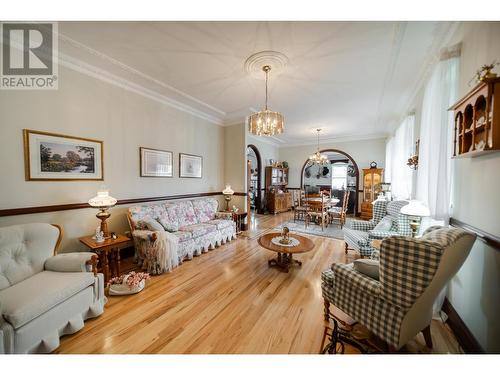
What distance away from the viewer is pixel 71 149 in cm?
257

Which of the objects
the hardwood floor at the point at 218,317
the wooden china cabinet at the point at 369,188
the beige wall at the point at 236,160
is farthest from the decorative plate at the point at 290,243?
the wooden china cabinet at the point at 369,188

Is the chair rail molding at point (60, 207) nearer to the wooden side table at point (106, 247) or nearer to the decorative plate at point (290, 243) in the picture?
the wooden side table at point (106, 247)

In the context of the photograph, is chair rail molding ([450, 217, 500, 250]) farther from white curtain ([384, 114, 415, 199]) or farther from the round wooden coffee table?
white curtain ([384, 114, 415, 199])

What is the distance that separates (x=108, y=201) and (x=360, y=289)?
2990 millimetres

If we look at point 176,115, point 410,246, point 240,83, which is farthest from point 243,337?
point 176,115

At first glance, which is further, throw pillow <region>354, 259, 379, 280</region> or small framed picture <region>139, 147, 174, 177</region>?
small framed picture <region>139, 147, 174, 177</region>

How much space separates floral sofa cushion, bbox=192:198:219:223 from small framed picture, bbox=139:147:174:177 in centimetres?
85

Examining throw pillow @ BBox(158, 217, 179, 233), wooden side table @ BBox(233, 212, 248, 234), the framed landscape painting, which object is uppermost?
the framed landscape painting

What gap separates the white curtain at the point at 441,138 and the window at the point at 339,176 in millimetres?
8680

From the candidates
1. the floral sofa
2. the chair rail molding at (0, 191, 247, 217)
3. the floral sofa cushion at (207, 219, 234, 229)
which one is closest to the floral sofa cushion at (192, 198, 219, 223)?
the floral sofa

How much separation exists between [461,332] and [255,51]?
11.5ft

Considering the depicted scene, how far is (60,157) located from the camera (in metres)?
2.48

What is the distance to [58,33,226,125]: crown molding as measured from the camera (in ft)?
7.76

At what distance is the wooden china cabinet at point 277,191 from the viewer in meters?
7.20
